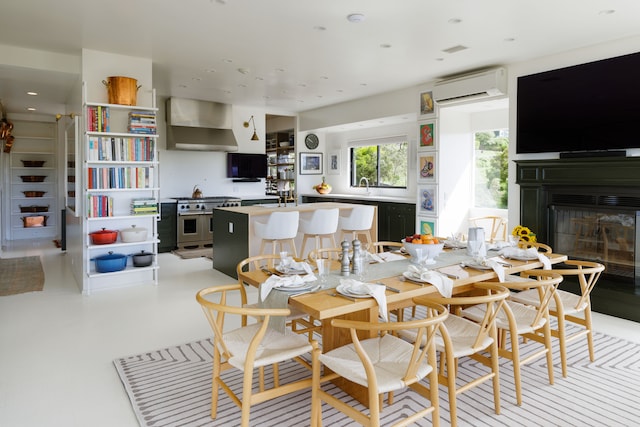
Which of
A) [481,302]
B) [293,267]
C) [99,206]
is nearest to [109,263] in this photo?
[99,206]

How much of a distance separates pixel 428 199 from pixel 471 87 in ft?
5.68

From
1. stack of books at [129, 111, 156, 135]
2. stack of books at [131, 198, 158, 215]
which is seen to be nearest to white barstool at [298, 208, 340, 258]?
stack of books at [131, 198, 158, 215]

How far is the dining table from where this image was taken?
218 centimetres

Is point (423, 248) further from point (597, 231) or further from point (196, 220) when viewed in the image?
point (196, 220)

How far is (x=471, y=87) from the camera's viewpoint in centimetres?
549

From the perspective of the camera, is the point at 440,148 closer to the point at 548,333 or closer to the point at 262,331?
the point at 548,333

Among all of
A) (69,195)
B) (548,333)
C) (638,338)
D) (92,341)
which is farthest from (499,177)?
(69,195)

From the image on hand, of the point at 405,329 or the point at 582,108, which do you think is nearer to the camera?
the point at 405,329

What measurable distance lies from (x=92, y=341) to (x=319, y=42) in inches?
138

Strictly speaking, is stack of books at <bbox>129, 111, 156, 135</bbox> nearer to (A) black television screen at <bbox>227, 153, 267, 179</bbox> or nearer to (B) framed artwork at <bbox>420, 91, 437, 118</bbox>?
(A) black television screen at <bbox>227, 153, 267, 179</bbox>

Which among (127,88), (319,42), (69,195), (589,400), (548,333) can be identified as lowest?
(589,400)

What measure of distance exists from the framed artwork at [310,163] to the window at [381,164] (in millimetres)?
755

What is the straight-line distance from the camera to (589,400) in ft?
8.36

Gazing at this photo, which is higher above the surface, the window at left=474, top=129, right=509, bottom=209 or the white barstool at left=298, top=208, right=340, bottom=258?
the window at left=474, top=129, right=509, bottom=209
